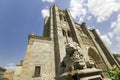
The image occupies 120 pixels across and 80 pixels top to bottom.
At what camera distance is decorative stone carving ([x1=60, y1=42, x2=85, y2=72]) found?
316cm

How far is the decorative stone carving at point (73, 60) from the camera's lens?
3157mm

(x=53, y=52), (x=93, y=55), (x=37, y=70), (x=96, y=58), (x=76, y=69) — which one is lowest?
(x=76, y=69)

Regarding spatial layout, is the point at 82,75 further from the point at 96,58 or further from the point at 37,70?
the point at 96,58

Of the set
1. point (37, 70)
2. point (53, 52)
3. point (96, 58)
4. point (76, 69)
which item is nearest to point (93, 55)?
point (96, 58)

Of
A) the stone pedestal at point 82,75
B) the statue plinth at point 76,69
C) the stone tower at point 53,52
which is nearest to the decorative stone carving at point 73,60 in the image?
the statue plinth at point 76,69

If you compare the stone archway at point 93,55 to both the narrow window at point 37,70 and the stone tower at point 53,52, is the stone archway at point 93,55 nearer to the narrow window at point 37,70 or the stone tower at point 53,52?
the stone tower at point 53,52

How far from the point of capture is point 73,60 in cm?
329

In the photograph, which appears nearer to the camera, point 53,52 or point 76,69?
point 76,69

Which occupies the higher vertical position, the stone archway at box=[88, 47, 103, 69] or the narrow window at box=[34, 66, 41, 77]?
the stone archway at box=[88, 47, 103, 69]

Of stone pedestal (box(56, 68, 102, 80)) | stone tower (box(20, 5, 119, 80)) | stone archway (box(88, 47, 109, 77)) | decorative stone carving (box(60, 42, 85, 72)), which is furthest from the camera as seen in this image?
stone archway (box(88, 47, 109, 77))

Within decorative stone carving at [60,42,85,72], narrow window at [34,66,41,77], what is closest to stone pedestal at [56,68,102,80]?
decorative stone carving at [60,42,85,72]

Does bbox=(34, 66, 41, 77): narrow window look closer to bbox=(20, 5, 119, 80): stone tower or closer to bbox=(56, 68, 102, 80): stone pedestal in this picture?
bbox=(20, 5, 119, 80): stone tower

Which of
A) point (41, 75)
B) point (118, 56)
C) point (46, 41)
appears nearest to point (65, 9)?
point (46, 41)

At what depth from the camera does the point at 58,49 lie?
596 inches
